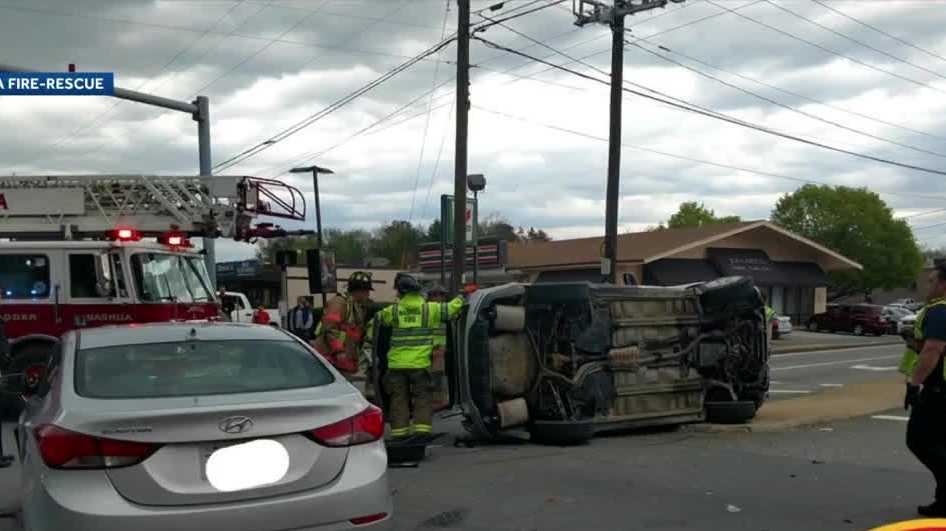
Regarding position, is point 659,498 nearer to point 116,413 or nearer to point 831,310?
point 116,413

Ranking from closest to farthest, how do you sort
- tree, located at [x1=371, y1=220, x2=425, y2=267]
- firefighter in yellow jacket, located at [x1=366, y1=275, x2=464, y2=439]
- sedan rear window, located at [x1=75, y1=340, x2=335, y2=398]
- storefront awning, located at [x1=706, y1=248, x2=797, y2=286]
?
sedan rear window, located at [x1=75, y1=340, x2=335, y2=398], firefighter in yellow jacket, located at [x1=366, y1=275, x2=464, y2=439], storefront awning, located at [x1=706, y1=248, x2=797, y2=286], tree, located at [x1=371, y1=220, x2=425, y2=267]

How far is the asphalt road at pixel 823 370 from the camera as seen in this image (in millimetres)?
15781

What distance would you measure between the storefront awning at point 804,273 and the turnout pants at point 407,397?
37.1 meters

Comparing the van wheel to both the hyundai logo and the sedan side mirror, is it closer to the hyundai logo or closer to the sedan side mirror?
the sedan side mirror

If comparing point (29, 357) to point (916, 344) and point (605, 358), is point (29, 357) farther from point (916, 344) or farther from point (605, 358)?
point (916, 344)

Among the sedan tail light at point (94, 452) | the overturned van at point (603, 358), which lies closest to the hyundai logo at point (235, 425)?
the sedan tail light at point (94, 452)

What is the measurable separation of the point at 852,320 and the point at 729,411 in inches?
1367

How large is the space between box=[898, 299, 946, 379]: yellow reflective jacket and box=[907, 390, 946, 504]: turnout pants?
0.59ft

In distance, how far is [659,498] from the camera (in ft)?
21.7

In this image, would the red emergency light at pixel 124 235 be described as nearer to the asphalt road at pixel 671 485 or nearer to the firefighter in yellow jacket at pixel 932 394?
the asphalt road at pixel 671 485

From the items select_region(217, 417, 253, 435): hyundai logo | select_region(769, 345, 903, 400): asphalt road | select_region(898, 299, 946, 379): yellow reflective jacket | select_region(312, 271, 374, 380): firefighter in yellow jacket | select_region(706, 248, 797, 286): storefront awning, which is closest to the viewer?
select_region(217, 417, 253, 435): hyundai logo

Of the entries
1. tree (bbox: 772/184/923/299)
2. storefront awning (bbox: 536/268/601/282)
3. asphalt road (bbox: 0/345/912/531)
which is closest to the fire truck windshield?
asphalt road (bbox: 0/345/912/531)

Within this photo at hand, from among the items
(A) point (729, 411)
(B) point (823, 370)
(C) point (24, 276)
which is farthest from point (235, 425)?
(B) point (823, 370)

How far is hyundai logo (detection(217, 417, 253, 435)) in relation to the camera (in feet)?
13.3
